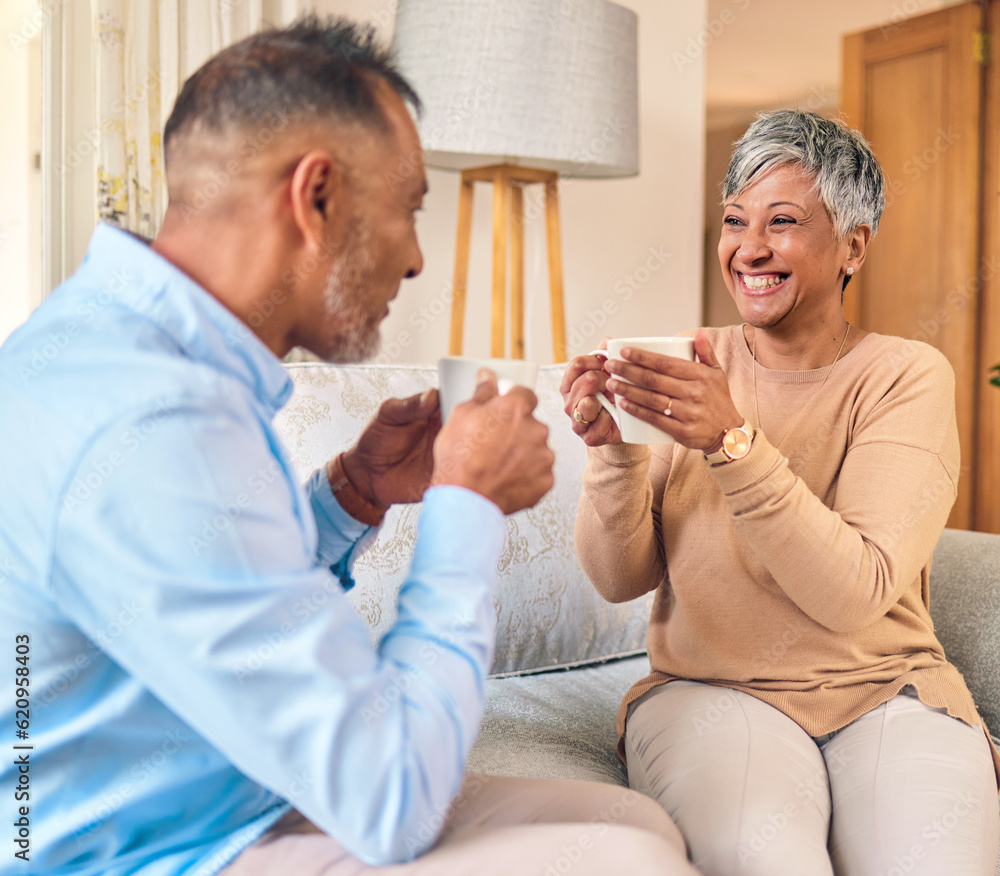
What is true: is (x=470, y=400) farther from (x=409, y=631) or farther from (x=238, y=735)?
(x=238, y=735)

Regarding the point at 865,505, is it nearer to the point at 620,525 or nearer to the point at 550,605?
the point at 620,525

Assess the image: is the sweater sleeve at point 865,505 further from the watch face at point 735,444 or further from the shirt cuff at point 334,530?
the shirt cuff at point 334,530

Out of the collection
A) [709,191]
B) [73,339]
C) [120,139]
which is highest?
[709,191]

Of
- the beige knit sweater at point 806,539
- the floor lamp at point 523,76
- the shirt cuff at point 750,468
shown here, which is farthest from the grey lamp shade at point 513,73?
the shirt cuff at point 750,468

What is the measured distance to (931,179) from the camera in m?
3.89

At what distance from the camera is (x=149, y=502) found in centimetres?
53

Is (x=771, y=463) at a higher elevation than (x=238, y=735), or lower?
higher

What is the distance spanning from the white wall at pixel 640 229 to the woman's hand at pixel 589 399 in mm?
1595

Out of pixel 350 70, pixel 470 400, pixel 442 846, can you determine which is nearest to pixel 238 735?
pixel 442 846

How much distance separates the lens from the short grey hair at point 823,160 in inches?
47.6

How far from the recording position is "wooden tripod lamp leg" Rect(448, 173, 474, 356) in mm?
2260

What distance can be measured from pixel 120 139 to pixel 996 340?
3.41 m

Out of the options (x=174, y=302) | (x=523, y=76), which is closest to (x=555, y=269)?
(x=523, y=76)

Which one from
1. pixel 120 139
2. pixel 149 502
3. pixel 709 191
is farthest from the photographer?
pixel 709 191
